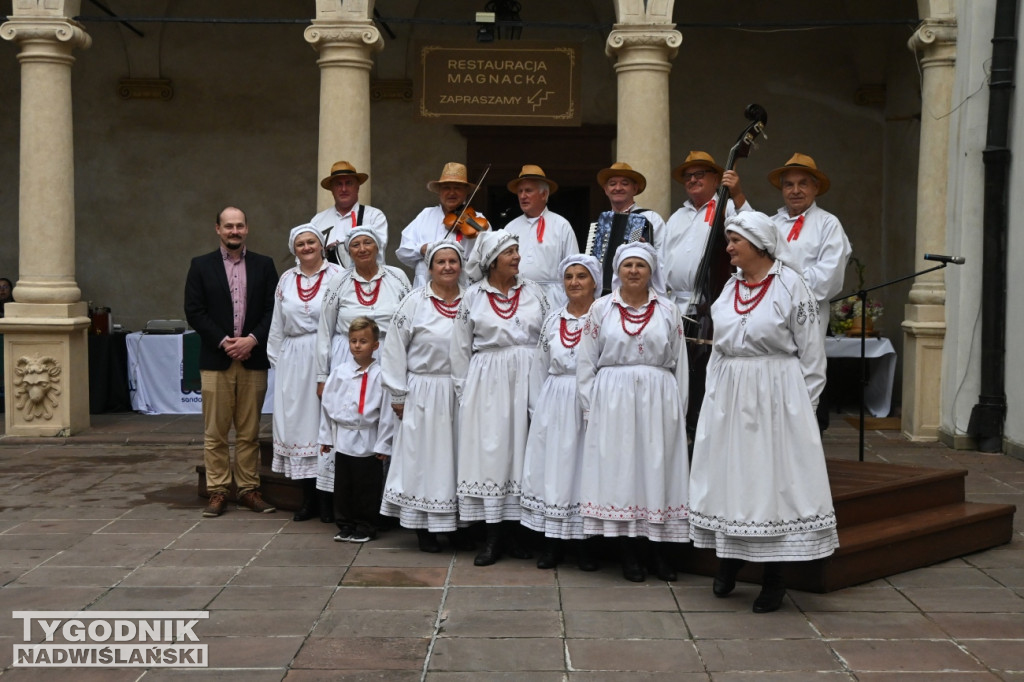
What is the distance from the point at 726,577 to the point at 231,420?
3472mm

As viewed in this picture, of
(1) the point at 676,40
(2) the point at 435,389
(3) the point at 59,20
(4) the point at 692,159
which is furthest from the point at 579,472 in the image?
(3) the point at 59,20

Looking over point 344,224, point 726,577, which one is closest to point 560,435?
point 726,577

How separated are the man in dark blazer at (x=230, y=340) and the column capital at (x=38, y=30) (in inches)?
164

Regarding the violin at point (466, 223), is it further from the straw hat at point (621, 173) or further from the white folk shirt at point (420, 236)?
the straw hat at point (621, 173)

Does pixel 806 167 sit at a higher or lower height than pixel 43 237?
higher

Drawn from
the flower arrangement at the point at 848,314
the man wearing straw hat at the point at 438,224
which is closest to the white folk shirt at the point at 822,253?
the man wearing straw hat at the point at 438,224

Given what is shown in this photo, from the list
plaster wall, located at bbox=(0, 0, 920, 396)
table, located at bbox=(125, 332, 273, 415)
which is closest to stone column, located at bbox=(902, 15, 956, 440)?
plaster wall, located at bbox=(0, 0, 920, 396)

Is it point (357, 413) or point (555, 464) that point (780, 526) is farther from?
point (357, 413)

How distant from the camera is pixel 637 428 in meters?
5.86

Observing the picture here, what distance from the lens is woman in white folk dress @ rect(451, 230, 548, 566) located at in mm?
6316

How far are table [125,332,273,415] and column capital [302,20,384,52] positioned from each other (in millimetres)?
3709

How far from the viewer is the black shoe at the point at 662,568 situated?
5.87 meters

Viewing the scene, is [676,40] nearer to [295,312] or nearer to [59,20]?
[295,312]

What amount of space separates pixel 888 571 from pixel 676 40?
5346mm
